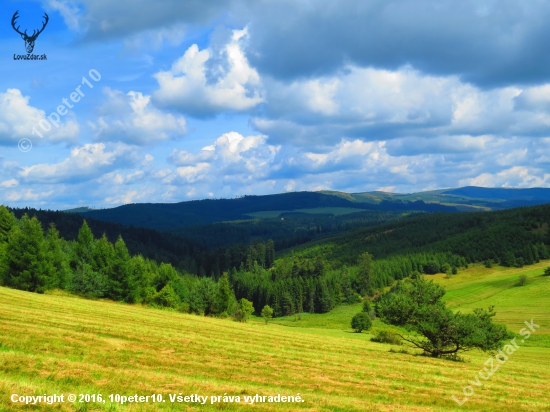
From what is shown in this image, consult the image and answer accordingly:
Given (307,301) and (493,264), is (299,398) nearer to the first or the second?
(307,301)

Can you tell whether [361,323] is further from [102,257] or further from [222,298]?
[102,257]

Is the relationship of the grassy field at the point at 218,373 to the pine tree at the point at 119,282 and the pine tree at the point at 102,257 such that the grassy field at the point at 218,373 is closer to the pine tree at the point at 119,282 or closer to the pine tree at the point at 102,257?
the pine tree at the point at 119,282

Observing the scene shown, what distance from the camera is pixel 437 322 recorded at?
40.0 m

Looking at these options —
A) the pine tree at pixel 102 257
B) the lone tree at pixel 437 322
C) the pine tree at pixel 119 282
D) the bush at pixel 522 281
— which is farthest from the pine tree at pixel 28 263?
the bush at pixel 522 281

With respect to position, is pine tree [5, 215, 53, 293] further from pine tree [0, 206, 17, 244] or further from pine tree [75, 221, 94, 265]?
pine tree [75, 221, 94, 265]

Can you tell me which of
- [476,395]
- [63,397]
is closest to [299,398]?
[63,397]

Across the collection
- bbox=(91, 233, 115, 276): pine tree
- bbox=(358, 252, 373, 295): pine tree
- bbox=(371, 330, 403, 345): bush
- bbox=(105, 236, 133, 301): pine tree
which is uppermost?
bbox=(91, 233, 115, 276): pine tree

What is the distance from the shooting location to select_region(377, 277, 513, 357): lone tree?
39.0 metres

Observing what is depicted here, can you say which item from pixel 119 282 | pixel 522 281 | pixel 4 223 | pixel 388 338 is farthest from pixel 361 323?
pixel 522 281

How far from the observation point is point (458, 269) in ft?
632

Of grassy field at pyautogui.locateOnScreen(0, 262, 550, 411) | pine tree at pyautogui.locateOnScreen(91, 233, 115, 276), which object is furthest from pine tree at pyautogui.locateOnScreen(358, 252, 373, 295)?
grassy field at pyautogui.locateOnScreen(0, 262, 550, 411)

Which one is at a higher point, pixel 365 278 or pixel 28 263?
pixel 28 263

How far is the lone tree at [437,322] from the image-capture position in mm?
39031

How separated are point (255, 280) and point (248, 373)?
155 metres
